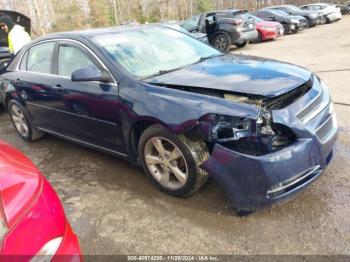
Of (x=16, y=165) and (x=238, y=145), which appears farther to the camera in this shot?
(x=238, y=145)

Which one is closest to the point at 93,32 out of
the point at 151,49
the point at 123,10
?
the point at 151,49

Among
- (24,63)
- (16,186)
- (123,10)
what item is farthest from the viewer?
(123,10)

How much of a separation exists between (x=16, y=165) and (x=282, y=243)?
6.31 ft

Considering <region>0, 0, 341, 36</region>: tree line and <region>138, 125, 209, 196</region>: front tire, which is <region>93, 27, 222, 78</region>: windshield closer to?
<region>138, 125, 209, 196</region>: front tire

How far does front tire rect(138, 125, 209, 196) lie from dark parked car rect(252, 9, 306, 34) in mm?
18571

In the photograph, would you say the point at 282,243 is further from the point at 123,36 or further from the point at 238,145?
the point at 123,36

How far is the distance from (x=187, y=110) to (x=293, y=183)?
1.01 m

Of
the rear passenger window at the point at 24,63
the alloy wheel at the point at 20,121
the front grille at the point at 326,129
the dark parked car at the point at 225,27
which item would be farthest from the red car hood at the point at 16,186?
→ the dark parked car at the point at 225,27

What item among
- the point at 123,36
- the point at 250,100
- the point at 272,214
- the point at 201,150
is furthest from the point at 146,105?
the point at 272,214

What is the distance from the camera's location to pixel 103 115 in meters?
3.64

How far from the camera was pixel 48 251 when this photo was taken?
5.37 feet

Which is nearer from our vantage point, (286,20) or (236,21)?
(236,21)

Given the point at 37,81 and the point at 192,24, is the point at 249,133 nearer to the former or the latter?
the point at 37,81

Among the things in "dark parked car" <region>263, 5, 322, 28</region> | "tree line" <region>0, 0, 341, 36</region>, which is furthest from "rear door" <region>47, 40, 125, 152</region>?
"tree line" <region>0, 0, 341, 36</region>
